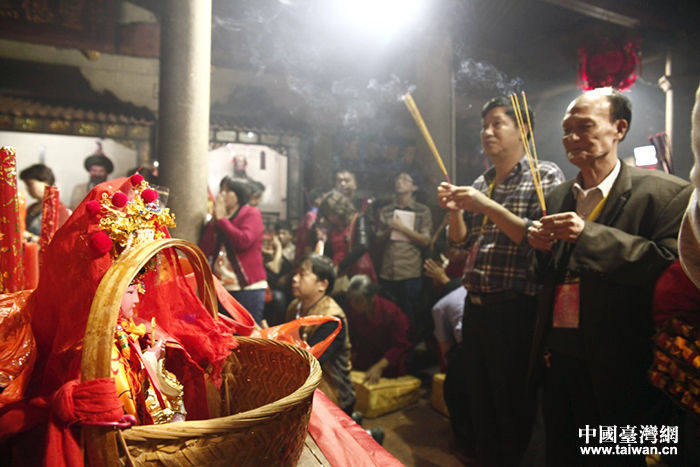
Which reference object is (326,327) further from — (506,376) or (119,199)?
(119,199)

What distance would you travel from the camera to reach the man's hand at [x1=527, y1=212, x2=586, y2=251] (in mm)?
1754

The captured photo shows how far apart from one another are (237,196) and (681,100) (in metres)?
5.00

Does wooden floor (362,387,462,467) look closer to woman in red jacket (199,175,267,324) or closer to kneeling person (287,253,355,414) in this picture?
kneeling person (287,253,355,414)

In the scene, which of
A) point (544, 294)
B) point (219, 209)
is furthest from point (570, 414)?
point (219, 209)

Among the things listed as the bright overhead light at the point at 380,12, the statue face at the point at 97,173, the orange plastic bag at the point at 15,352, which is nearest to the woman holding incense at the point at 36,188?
the statue face at the point at 97,173

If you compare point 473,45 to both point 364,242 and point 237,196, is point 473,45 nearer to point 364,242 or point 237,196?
point 364,242

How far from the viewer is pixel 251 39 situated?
20.0ft

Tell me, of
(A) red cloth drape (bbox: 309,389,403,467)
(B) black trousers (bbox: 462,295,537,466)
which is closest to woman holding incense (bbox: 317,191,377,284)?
(B) black trousers (bbox: 462,295,537,466)

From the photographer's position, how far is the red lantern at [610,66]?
5.09 m

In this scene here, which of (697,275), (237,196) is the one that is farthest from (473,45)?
(697,275)

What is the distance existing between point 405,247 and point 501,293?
1.77 meters

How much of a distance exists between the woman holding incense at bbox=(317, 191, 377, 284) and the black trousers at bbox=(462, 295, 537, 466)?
74.7 inches

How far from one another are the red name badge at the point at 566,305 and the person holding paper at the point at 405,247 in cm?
213

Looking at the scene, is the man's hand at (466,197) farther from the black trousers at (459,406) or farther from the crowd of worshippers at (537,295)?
the black trousers at (459,406)
